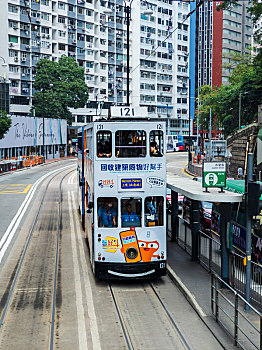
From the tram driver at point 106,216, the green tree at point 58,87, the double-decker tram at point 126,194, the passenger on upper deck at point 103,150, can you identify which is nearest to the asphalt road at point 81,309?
the double-decker tram at point 126,194

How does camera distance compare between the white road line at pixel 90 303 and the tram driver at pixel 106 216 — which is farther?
the tram driver at pixel 106 216

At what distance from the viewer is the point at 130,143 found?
1290 cm

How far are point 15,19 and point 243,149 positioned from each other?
54.0 meters

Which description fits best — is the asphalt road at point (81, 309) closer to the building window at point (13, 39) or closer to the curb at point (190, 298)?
the curb at point (190, 298)

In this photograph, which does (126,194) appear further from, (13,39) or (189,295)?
(13,39)

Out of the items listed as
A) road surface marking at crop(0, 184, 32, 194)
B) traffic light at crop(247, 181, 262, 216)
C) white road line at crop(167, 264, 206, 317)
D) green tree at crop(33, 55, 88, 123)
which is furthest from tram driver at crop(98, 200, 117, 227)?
green tree at crop(33, 55, 88, 123)

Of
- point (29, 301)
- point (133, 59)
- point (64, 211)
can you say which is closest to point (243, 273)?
point (29, 301)

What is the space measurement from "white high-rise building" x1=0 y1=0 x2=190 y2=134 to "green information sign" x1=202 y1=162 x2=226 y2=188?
2648 inches

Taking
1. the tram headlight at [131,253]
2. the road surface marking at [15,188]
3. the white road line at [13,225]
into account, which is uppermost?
the tram headlight at [131,253]

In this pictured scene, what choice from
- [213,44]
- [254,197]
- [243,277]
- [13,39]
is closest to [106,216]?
[243,277]

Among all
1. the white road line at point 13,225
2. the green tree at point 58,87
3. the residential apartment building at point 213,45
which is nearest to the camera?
the white road line at point 13,225

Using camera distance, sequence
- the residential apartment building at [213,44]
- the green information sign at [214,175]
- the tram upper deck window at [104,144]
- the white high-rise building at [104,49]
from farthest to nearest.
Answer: the residential apartment building at [213,44]
the white high-rise building at [104,49]
the tram upper deck window at [104,144]
the green information sign at [214,175]

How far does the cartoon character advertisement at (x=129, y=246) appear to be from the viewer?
1281 cm

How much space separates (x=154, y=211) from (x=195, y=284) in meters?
2.16
